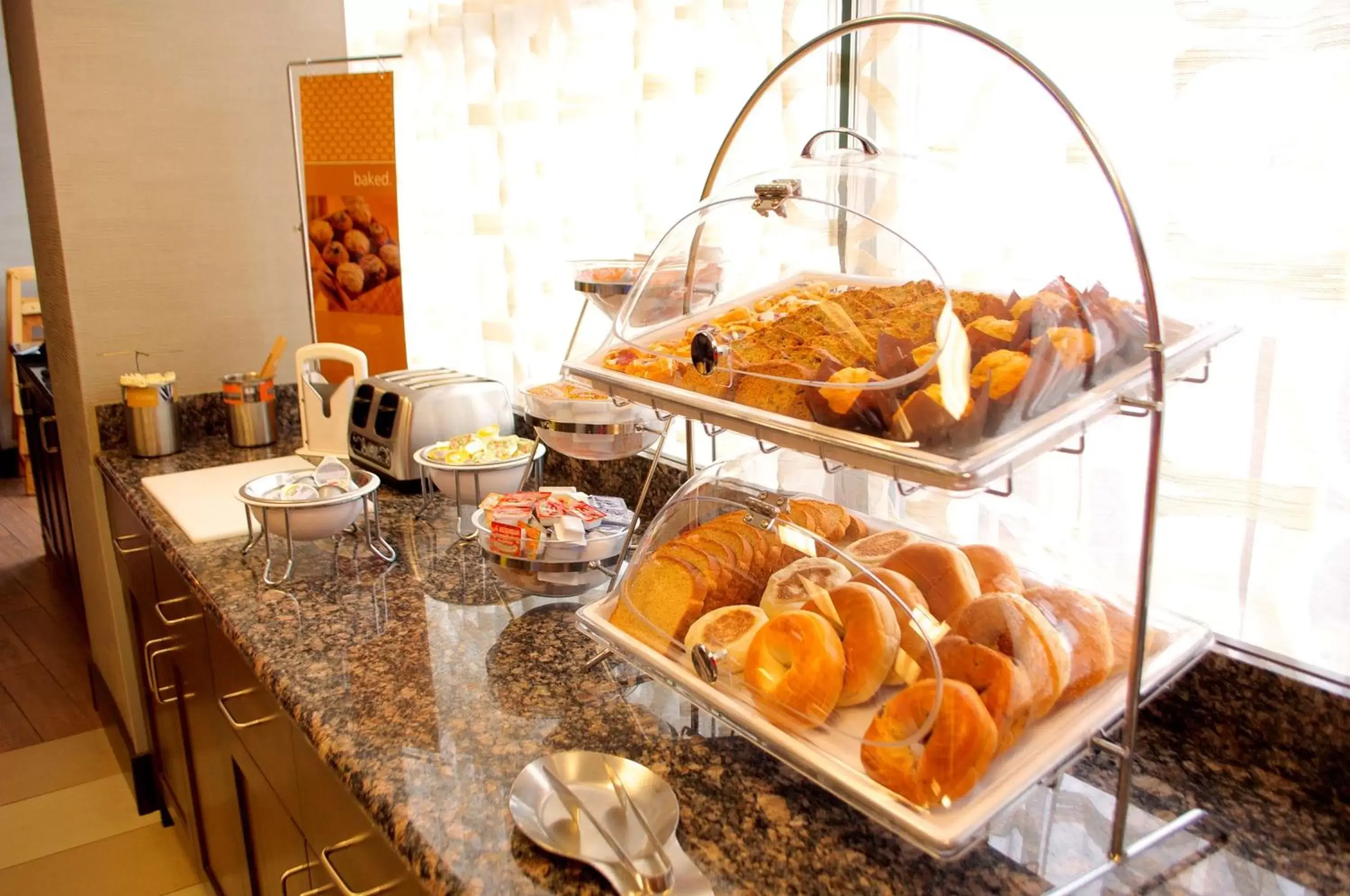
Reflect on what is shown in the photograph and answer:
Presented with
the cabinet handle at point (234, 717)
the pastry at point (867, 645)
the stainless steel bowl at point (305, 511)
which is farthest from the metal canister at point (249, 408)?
the pastry at point (867, 645)

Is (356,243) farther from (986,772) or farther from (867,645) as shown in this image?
(986,772)

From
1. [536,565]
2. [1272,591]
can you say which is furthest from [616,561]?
[1272,591]

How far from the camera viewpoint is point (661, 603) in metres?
1.11

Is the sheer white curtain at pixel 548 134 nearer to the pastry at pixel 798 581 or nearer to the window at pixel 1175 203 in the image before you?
the window at pixel 1175 203

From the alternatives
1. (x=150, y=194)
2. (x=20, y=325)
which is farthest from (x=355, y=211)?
(x=20, y=325)

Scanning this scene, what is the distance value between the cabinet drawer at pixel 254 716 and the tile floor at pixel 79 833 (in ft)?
2.92

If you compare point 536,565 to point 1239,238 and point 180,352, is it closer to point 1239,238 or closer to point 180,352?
point 1239,238

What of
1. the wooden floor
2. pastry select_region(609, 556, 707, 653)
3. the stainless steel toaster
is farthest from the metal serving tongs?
the wooden floor

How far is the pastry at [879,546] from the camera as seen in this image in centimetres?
106

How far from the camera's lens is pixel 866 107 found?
57.5 inches

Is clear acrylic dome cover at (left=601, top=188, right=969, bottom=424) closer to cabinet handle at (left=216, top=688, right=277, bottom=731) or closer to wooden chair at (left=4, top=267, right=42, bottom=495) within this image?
cabinet handle at (left=216, top=688, right=277, bottom=731)

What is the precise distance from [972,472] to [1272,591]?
1.85 ft

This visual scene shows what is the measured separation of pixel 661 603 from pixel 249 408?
5.43 ft

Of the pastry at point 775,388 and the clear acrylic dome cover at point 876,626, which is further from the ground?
the pastry at point 775,388
